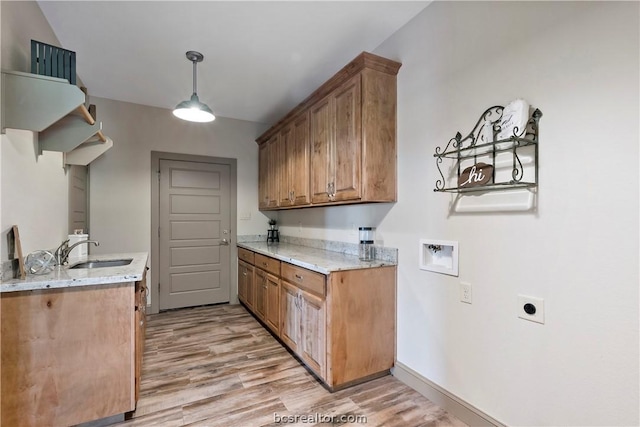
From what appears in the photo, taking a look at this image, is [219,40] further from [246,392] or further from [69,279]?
[246,392]

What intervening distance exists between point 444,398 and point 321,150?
2.15 m

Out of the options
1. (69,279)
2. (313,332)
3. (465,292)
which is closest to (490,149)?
(465,292)

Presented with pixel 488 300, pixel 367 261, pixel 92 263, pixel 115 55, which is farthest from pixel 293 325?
pixel 115 55

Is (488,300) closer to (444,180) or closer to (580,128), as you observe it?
(444,180)

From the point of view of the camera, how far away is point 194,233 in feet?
13.7

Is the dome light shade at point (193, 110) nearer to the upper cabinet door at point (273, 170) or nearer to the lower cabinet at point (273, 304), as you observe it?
the upper cabinet door at point (273, 170)

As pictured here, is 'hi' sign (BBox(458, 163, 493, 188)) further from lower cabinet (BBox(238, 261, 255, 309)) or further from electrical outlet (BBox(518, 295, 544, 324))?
lower cabinet (BBox(238, 261, 255, 309))

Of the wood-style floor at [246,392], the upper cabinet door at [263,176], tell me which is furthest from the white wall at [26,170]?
the upper cabinet door at [263,176]

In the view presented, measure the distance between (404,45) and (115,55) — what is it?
2578 mm

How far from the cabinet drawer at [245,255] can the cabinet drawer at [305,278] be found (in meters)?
1.10

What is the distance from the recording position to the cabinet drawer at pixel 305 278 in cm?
222

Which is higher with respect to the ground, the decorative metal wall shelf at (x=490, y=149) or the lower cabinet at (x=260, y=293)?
the decorative metal wall shelf at (x=490, y=149)

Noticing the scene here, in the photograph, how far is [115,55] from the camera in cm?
273

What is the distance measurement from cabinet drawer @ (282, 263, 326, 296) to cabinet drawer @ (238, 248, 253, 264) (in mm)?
1104
